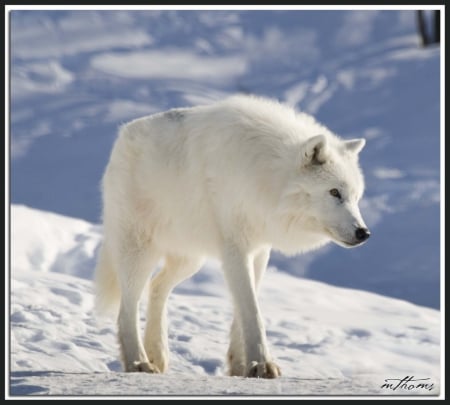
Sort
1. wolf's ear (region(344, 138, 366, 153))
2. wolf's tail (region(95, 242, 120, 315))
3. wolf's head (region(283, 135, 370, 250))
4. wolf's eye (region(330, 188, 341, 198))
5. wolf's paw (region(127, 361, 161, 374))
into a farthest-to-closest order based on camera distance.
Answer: wolf's tail (region(95, 242, 120, 315)) < wolf's paw (region(127, 361, 161, 374)) < wolf's ear (region(344, 138, 366, 153)) < wolf's eye (region(330, 188, 341, 198)) < wolf's head (region(283, 135, 370, 250))

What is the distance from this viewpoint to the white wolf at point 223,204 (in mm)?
6270

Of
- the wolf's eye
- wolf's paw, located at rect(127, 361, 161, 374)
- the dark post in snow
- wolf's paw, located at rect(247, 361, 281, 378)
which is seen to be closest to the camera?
wolf's paw, located at rect(247, 361, 281, 378)

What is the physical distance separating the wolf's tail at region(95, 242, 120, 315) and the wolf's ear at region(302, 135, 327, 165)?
2.09 m

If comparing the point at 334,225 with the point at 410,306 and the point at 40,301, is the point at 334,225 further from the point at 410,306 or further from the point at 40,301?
the point at 410,306

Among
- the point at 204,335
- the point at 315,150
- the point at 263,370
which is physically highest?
the point at 315,150

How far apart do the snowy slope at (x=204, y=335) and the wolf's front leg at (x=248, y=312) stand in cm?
19

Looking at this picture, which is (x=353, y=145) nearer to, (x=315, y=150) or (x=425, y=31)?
(x=315, y=150)

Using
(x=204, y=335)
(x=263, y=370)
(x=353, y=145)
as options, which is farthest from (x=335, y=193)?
(x=204, y=335)

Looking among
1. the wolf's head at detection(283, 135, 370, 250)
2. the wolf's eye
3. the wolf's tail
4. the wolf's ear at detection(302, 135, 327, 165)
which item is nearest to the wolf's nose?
the wolf's head at detection(283, 135, 370, 250)

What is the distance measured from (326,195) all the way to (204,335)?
11.3 ft

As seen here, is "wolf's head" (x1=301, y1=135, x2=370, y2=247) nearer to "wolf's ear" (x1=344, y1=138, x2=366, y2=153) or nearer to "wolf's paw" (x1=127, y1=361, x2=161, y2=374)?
"wolf's ear" (x1=344, y1=138, x2=366, y2=153)

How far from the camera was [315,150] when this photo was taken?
20.7 feet

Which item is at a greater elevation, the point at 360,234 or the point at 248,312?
the point at 360,234

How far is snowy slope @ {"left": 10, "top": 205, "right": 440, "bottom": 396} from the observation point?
562 cm
